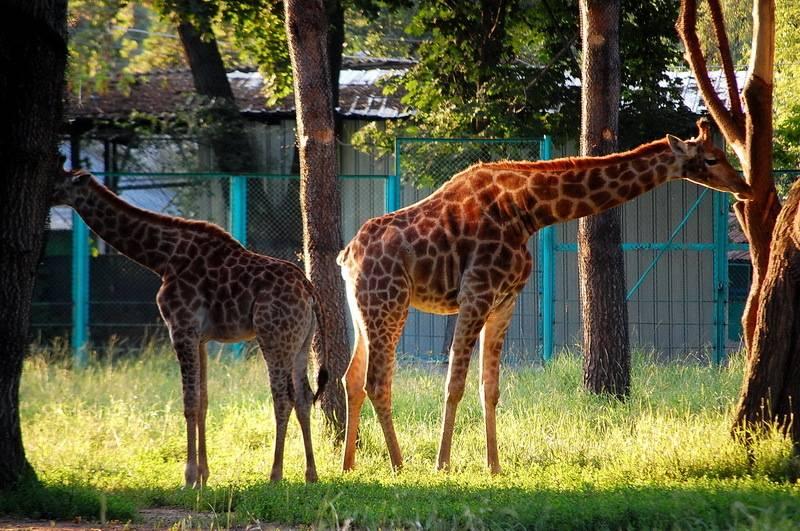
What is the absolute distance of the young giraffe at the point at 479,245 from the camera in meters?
8.98

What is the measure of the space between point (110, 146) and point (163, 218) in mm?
13885

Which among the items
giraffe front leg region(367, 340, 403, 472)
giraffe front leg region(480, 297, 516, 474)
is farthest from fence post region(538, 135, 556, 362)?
giraffe front leg region(367, 340, 403, 472)

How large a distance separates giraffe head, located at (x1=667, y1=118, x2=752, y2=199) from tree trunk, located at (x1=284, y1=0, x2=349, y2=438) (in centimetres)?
316

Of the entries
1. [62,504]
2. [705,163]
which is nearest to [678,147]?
[705,163]

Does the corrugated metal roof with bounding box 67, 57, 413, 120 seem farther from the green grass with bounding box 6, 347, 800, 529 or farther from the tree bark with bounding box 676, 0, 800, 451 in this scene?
the tree bark with bounding box 676, 0, 800, 451

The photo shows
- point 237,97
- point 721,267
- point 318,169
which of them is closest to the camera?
point 318,169

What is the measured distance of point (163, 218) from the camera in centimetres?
927

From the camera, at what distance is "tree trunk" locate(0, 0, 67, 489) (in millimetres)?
8023

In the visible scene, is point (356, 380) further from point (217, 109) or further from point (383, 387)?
point (217, 109)

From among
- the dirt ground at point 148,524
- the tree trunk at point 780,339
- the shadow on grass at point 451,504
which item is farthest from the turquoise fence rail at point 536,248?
the dirt ground at point 148,524

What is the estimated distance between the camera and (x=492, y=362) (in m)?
9.38

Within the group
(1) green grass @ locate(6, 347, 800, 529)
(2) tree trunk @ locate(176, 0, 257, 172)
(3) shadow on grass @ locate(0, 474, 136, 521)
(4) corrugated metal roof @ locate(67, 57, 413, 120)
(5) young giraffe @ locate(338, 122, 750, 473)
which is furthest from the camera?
(4) corrugated metal roof @ locate(67, 57, 413, 120)

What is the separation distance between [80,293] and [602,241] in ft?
25.7

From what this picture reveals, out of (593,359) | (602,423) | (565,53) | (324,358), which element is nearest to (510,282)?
(324,358)
